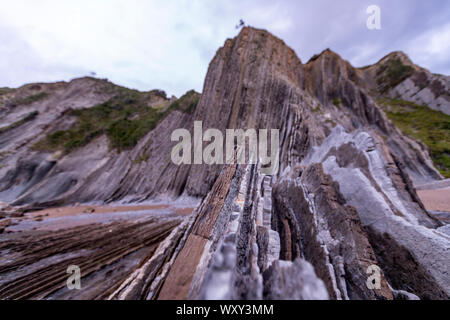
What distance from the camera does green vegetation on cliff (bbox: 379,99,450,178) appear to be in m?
10.8

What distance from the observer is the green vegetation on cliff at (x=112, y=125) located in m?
17.3

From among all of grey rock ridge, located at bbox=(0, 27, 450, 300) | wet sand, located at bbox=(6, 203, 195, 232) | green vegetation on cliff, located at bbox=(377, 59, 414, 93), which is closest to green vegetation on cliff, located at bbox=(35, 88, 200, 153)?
grey rock ridge, located at bbox=(0, 27, 450, 300)

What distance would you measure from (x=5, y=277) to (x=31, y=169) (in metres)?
18.4

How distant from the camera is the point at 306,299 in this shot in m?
1.05

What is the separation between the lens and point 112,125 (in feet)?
62.5

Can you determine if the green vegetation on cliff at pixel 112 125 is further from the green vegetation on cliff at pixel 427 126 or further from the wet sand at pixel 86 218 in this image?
the green vegetation on cliff at pixel 427 126

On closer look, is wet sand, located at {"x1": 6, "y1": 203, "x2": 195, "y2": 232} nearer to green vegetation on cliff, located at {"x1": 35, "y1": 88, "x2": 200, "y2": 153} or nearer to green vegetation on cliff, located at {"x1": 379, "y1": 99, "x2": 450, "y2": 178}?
green vegetation on cliff, located at {"x1": 35, "y1": 88, "x2": 200, "y2": 153}

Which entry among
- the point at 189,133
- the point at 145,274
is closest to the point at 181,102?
the point at 189,133

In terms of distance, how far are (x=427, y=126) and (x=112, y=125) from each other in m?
33.2

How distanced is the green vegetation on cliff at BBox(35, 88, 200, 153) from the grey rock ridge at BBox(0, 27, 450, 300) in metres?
0.33

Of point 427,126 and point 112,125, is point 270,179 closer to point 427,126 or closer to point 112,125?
point 427,126

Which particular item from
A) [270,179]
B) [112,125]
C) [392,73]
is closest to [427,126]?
[392,73]
